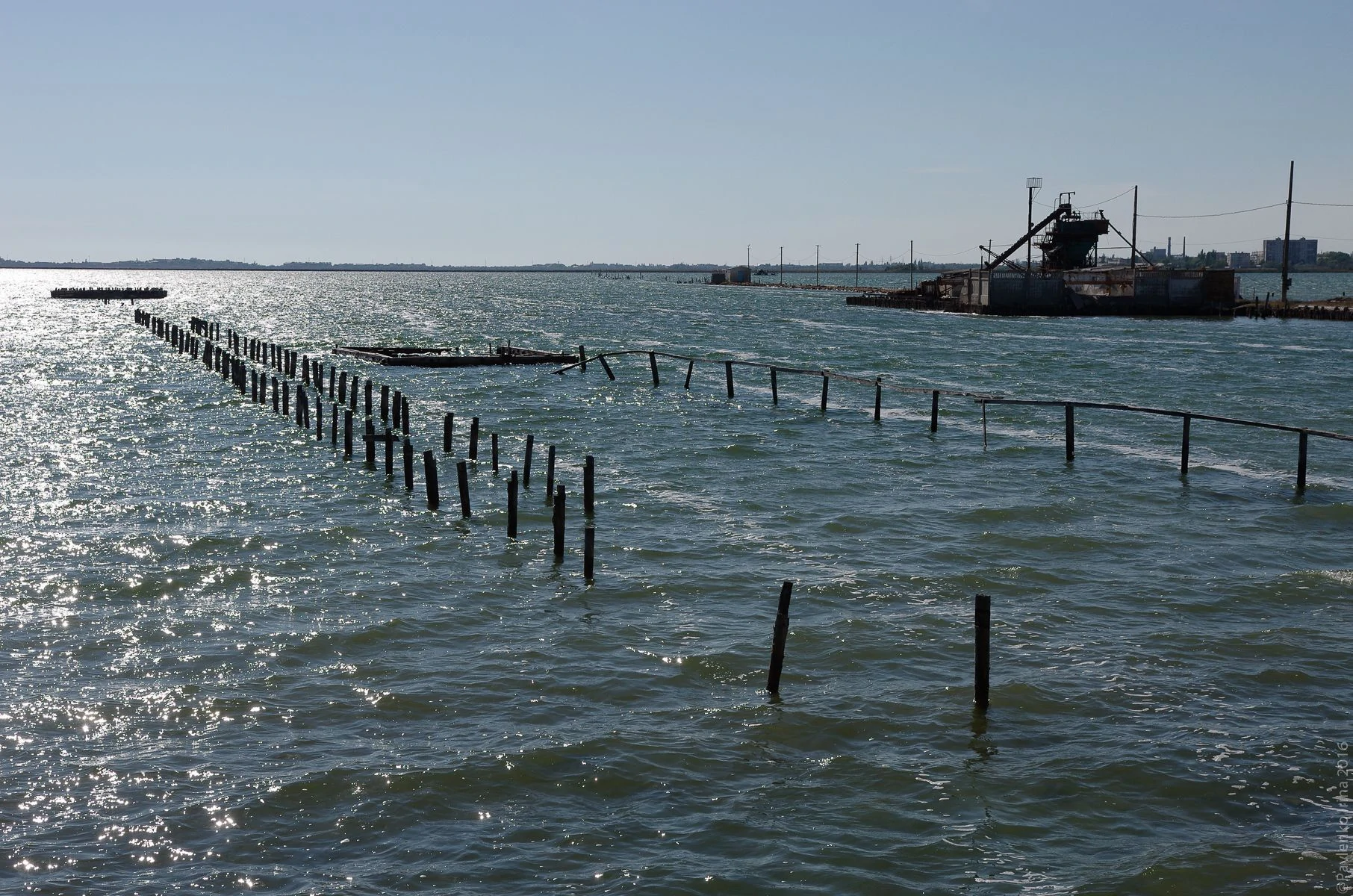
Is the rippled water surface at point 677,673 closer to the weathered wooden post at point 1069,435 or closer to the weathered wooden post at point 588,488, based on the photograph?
the weathered wooden post at point 1069,435

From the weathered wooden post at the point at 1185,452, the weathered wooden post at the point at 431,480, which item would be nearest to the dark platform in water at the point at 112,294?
the weathered wooden post at the point at 431,480

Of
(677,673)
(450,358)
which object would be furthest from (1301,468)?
(450,358)

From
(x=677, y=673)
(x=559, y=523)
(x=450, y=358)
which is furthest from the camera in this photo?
(x=450, y=358)

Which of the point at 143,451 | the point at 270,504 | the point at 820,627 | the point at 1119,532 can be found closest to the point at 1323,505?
the point at 1119,532

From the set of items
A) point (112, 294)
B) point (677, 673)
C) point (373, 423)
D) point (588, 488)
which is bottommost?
point (677, 673)

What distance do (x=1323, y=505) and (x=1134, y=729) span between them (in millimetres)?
15037

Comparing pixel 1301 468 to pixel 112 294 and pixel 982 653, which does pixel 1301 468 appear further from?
pixel 112 294

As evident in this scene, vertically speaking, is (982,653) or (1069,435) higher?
(1069,435)

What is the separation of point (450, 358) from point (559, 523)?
38120 mm

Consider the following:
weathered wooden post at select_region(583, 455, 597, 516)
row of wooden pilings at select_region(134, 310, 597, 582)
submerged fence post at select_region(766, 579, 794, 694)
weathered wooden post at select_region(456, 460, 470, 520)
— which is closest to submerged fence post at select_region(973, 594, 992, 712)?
submerged fence post at select_region(766, 579, 794, 694)

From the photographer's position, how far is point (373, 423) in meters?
33.2

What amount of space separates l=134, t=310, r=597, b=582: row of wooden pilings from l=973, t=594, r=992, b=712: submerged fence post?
6.78m

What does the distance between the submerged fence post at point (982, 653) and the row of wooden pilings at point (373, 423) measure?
678 centimetres

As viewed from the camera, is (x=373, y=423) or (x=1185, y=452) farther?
(x=373, y=423)
